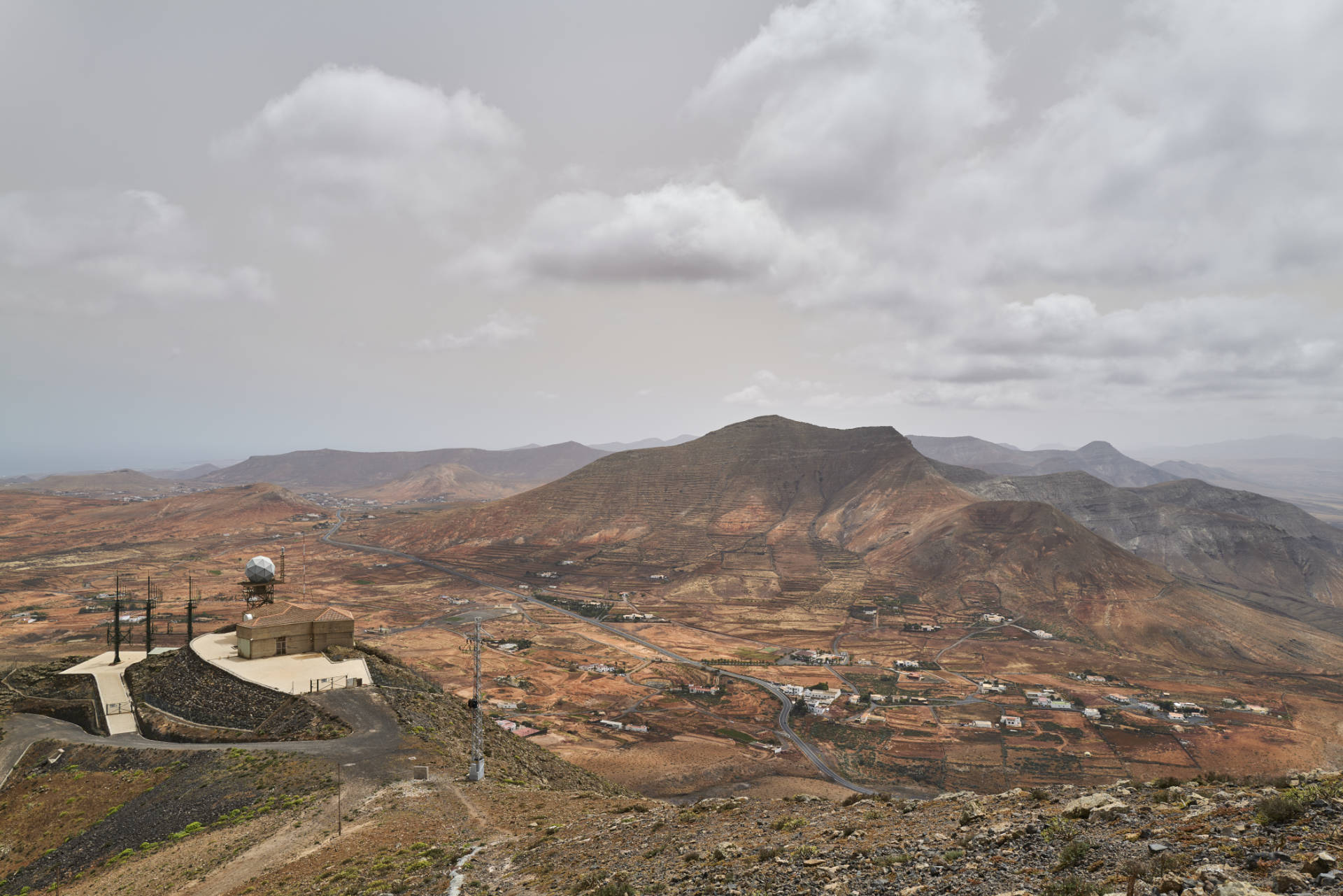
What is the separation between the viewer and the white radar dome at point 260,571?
47094mm

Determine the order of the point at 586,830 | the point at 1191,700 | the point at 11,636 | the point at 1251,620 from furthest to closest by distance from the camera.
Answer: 1. the point at 1251,620
2. the point at 11,636
3. the point at 1191,700
4. the point at 586,830

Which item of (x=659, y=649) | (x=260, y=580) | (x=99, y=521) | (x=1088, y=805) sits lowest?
(x=659, y=649)

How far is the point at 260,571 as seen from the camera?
47594mm

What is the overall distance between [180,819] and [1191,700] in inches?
3803

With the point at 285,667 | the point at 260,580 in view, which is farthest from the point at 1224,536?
the point at 260,580

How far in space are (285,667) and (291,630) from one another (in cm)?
357

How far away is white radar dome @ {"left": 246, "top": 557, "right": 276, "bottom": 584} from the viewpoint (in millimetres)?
47094

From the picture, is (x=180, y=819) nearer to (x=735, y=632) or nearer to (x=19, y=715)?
(x=19, y=715)

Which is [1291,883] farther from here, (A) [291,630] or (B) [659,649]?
(B) [659,649]

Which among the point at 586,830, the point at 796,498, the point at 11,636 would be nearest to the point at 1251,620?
the point at 796,498

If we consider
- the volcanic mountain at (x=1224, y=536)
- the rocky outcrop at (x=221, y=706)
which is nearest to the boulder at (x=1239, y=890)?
the rocky outcrop at (x=221, y=706)

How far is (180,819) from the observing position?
77.8 ft

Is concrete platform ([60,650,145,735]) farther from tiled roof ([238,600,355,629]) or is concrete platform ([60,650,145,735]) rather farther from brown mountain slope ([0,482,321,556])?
brown mountain slope ([0,482,321,556])

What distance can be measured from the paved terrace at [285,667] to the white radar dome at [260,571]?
6094mm
